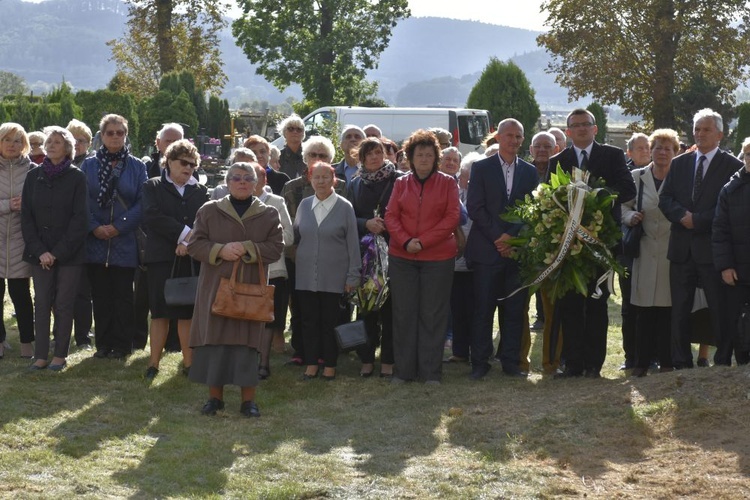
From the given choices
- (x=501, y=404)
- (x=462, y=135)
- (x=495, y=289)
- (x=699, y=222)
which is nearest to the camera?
(x=501, y=404)

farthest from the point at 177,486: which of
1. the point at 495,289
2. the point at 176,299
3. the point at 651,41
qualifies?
the point at 651,41

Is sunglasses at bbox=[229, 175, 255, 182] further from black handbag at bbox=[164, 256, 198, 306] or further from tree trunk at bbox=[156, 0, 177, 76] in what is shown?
tree trunk at bbox=[156, 0, 177, 76]

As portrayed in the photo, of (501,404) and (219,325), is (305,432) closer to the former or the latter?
(219,325)

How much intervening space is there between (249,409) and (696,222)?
397cm

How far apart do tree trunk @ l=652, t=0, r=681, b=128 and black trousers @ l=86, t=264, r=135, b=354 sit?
31.0 m

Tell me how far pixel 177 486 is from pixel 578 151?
4.89 m

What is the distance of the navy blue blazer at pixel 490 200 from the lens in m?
9.90

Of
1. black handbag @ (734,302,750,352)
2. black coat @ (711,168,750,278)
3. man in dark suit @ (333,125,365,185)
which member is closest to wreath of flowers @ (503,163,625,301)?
black coat @ (711,168,750,278)

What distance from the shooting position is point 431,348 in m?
9.63

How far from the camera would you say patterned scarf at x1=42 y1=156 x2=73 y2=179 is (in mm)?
9656

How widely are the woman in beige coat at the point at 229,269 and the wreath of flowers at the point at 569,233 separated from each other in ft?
7.60

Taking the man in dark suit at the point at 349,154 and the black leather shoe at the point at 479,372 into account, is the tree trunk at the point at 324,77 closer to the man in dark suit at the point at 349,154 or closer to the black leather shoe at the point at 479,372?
A: the man in dark suit at the point at 349,154

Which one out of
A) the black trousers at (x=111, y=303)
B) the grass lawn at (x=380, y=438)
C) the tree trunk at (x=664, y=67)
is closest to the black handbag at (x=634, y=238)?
the grass lawn at (x=380, y=438)

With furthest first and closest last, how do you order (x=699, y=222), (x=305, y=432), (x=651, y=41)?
(x=651, y=41) → (x=699, y=222) → (x=305, y=432)
